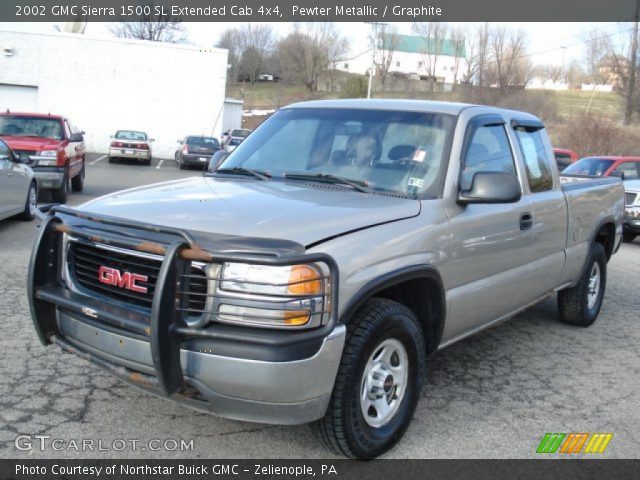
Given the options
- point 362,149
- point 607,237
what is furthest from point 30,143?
point 607,237

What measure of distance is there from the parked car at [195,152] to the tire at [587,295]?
2269 cm

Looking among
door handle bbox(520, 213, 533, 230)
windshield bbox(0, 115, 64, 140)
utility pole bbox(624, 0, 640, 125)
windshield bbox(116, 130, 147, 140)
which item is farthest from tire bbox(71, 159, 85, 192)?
utility pole bbox(624, 0, 640, 125)

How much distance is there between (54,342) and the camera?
146 inches

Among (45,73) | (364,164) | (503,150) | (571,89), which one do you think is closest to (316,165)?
(364,164)

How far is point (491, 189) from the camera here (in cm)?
406

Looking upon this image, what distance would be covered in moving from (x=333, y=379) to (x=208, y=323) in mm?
643

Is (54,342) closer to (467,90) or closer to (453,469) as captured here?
(453,469)

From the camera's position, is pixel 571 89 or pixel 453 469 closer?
pixel 453 469

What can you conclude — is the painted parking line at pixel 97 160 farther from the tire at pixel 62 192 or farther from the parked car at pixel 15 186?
the parked car at pixel 15 186

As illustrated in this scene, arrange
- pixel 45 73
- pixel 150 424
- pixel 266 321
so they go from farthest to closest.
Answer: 1. pixel 45 73
2. pixel 150 424
3. pixel 266 321

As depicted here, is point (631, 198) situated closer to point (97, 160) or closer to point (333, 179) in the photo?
point (333, 179)

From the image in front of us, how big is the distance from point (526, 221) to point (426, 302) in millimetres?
1330

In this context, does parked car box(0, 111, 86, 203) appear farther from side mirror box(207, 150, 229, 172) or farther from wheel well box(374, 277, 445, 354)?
wheel well box(374, 277, 445, 354)

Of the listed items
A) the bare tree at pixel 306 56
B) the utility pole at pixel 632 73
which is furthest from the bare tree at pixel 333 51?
the utility pole at pixel 632 73
